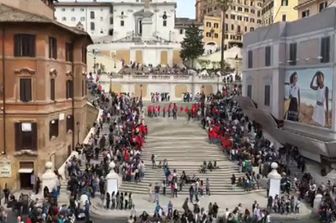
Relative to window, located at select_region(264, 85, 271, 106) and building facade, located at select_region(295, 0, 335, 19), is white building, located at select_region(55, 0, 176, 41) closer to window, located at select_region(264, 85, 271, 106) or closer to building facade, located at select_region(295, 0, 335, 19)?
building facade, located at select_region(295, 0, 335, 19)

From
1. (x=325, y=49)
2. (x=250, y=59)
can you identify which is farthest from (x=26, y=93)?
(x=250, y=59)

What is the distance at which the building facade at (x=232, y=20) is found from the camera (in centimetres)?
13425

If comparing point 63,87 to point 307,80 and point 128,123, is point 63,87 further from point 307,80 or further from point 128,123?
point 307,80

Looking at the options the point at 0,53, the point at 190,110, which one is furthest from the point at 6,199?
the point at 190,110

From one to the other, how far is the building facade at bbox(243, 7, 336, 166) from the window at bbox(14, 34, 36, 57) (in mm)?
18045

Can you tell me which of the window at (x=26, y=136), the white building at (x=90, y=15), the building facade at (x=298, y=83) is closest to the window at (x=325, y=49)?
the building facade at (x=298, y=83)

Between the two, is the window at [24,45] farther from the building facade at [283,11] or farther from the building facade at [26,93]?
the building facade at [283,11]

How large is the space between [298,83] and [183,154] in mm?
9536

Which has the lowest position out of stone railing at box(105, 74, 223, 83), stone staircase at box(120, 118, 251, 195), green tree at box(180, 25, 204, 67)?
stone staircase at box(120, 118, 251, 195)

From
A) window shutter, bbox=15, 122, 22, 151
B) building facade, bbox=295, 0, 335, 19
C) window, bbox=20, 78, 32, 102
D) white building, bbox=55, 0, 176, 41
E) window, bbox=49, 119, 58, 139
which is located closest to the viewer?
window, bbox=20, 78, 32, 102

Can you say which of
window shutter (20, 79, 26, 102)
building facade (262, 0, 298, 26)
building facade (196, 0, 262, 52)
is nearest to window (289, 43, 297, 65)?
window shutter (20, 79, 26, 102)

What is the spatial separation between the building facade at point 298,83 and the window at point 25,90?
57.9 feet

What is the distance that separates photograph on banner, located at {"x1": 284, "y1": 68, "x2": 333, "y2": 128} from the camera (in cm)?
3675

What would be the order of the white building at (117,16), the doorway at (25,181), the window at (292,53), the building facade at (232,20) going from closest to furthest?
the doorway at (25,181), the window at (292,53), the white building at (117,16), the building facade at (232,20)
